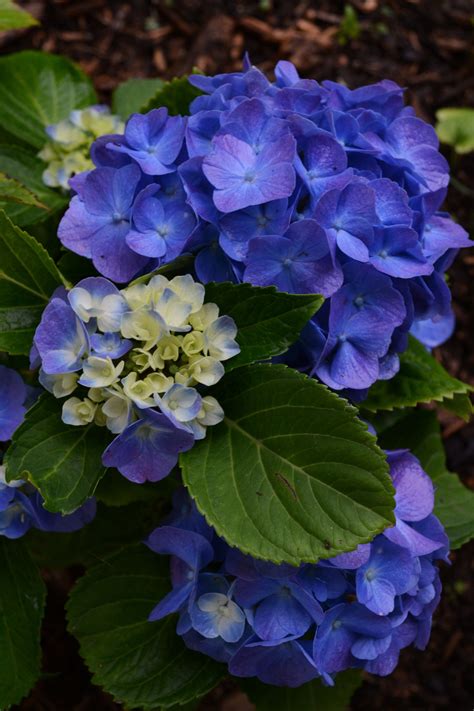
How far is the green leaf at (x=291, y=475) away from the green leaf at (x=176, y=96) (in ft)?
1.94

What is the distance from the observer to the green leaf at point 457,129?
7.07ft

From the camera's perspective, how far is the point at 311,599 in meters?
1.09

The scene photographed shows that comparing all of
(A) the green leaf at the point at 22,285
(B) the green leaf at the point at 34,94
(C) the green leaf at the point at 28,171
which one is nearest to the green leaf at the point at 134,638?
(A) the green leaf at the point at 22,285

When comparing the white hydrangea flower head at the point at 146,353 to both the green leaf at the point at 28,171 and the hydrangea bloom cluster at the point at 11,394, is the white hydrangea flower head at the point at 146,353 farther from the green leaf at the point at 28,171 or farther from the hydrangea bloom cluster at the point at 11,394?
the green leaf at the point at 28,171

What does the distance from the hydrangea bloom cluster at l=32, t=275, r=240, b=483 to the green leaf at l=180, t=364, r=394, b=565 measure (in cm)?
5

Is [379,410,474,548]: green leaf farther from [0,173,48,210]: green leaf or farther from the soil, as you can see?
[0,173,48,210]: green leaf

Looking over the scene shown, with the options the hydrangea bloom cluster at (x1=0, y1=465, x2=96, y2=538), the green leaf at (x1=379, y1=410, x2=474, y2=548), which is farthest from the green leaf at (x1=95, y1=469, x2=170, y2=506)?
the green leaf at (x1=379, y1=410, x2=474, y2=548)

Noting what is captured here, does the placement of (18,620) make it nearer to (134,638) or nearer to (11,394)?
(134,638)

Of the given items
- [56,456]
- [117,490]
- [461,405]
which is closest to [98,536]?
[117,490]

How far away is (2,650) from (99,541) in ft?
0.98

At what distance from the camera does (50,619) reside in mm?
1866

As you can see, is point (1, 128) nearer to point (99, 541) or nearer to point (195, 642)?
point (99, 541)

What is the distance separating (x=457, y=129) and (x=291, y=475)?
4.84 ft

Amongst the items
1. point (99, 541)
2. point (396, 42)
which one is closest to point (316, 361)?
point (99, 541)
